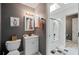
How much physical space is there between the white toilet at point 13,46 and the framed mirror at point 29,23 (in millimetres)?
239

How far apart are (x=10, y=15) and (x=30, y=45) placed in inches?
21.4

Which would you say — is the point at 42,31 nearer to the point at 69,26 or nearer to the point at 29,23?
the point at 29,23

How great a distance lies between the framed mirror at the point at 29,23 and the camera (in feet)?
5.19

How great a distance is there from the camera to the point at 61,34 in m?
1.59

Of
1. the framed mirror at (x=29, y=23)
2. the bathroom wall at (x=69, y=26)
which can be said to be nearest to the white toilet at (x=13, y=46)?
the framed mirror at (x=29, y=23)

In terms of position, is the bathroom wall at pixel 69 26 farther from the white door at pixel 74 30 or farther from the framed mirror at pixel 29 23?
the framed mirror at pixel 29 23

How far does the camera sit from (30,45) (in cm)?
158

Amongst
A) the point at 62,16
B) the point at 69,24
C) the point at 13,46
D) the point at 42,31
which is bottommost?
the point at 13,46

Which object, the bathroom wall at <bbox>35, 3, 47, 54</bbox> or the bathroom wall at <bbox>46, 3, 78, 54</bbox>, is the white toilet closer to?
the bathroom wall at <bbox>35, 3, 47, 54</bbox>

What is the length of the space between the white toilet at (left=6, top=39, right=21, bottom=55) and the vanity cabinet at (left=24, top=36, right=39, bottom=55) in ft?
0.37

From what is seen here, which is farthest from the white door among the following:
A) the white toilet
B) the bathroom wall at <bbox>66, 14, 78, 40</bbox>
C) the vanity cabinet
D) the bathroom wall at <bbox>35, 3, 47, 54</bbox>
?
the white toilet

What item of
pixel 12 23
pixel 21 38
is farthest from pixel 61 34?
pixel 12 23

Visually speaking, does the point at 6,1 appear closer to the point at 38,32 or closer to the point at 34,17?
the point at 34,17

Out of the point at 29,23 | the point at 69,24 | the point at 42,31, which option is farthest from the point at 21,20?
the point at 69,24
